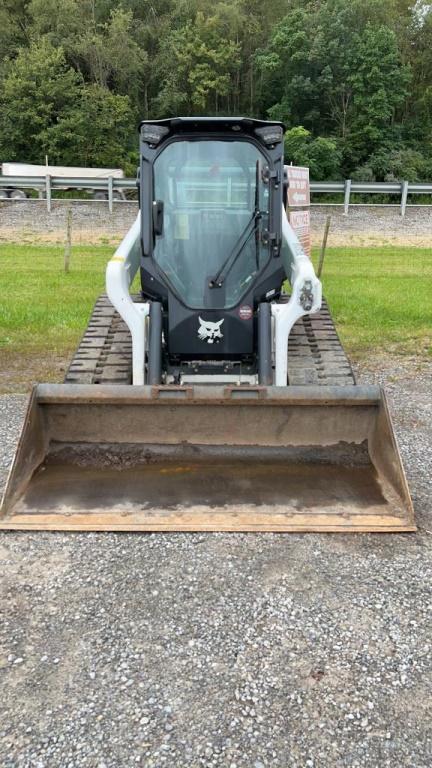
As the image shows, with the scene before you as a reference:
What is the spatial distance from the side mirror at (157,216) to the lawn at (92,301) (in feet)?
9.94

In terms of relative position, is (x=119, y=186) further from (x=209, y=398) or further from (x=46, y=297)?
(x=209, y=398)

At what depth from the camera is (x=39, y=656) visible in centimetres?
304

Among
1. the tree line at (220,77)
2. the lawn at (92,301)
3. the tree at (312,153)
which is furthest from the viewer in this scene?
the tree line at (220,77)

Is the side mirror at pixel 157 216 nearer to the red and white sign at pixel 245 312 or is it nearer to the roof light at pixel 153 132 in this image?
the roof light at pixel 153 132

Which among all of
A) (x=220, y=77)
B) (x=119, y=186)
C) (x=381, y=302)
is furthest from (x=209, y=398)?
(x=220, y=77)

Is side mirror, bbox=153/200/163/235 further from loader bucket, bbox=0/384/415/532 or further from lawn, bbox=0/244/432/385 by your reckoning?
lawn, bbox=0/244/432/385

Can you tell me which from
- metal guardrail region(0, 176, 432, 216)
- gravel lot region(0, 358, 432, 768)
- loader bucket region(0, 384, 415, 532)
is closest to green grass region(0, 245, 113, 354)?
loader bucket region(0, 384, 415, 532)

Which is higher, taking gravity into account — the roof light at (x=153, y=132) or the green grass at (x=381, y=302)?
the roof light at (x=153, y=132)

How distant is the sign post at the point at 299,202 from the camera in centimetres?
1141

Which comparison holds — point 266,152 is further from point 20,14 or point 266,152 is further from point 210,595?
point 20,14

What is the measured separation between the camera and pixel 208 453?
4789mm

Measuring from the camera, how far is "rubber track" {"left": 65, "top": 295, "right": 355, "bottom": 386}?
5500 mm

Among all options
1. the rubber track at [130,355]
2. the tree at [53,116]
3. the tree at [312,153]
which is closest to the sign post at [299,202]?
the rubber track at [130,355]

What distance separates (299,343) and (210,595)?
10.7 ft
